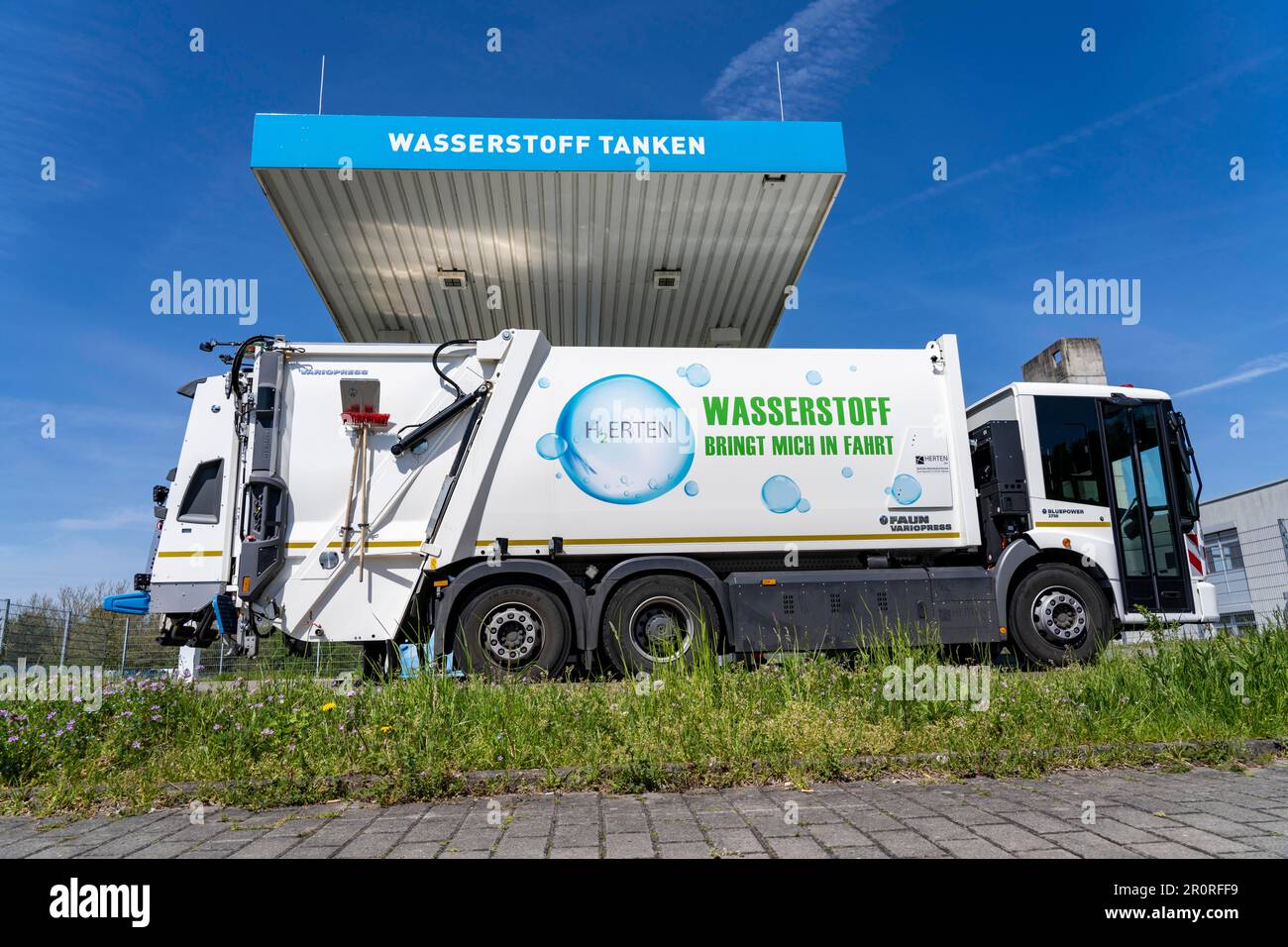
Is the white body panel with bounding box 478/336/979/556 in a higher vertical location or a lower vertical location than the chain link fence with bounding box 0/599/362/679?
higher

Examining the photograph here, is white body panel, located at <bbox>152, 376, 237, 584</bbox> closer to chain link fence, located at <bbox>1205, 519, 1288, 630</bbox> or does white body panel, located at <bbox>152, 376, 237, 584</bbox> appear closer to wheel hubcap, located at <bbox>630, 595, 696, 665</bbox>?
wheel hubcap, located at <bbox>630, 595, 696, 665</bbox>

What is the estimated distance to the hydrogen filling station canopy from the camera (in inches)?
352

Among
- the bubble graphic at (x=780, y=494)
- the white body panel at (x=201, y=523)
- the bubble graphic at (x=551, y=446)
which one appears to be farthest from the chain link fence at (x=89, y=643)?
the bubble graphic at (x=780, y=494)

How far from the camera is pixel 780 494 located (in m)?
Result: 7.41

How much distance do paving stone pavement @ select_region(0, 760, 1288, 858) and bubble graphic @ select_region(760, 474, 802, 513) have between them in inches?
156

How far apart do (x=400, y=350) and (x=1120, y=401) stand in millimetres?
7778

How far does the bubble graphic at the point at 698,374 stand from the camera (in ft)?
24.8

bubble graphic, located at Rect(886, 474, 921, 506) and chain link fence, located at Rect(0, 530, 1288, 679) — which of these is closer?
bubble graphic, located at Rect(886, 474, 921, 506)

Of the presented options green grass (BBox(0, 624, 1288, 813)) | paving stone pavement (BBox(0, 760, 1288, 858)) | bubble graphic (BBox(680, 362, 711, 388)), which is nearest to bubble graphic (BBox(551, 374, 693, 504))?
bubble graphic (BBox(680, 362, 711, 388))

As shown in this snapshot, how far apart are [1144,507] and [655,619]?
217 inches

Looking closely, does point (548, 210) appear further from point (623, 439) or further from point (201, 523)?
point (201, 523)

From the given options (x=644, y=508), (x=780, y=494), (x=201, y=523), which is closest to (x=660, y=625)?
(x=644, y=508)

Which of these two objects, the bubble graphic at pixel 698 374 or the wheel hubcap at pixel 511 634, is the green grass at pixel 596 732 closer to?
the wheel hubcap at pixel 511 634
